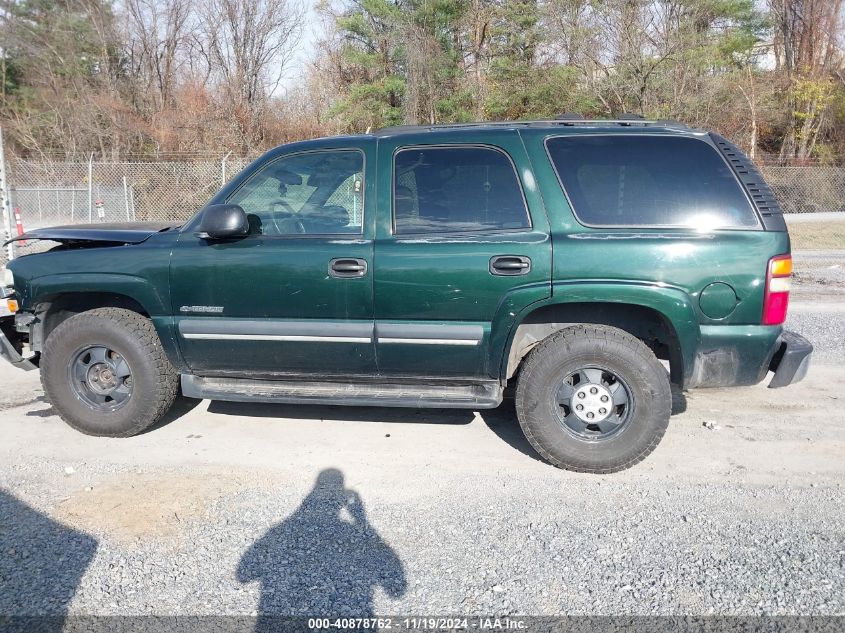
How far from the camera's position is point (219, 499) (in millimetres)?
3672

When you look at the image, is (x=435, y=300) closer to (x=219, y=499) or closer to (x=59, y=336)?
(x=219, y=499)

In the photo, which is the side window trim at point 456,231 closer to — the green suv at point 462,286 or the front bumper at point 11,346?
the green suv at point 462,286

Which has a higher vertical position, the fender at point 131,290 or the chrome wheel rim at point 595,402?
the fender at point 131,290

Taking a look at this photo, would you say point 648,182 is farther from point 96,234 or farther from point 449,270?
point 96,234

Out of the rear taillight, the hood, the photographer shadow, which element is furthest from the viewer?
the hood

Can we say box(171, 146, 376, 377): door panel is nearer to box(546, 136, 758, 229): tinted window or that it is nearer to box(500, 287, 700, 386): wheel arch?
box(500, 287, 700, 386): wheel arch

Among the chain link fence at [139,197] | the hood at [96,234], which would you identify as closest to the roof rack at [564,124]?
the hood at [96,234]

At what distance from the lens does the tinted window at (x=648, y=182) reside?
3.86 meters

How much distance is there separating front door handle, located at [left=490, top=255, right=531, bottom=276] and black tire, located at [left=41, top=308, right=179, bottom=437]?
91.2 inches

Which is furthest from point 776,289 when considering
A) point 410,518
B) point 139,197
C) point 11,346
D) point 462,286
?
point 139,197

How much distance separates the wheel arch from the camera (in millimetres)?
3803

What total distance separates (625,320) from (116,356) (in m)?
3.40

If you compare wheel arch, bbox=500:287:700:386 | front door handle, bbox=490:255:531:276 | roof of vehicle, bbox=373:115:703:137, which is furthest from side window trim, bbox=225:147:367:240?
wheel arch, bbox=500:287:700:386

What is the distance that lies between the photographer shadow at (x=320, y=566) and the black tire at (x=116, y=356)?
5.04ft
